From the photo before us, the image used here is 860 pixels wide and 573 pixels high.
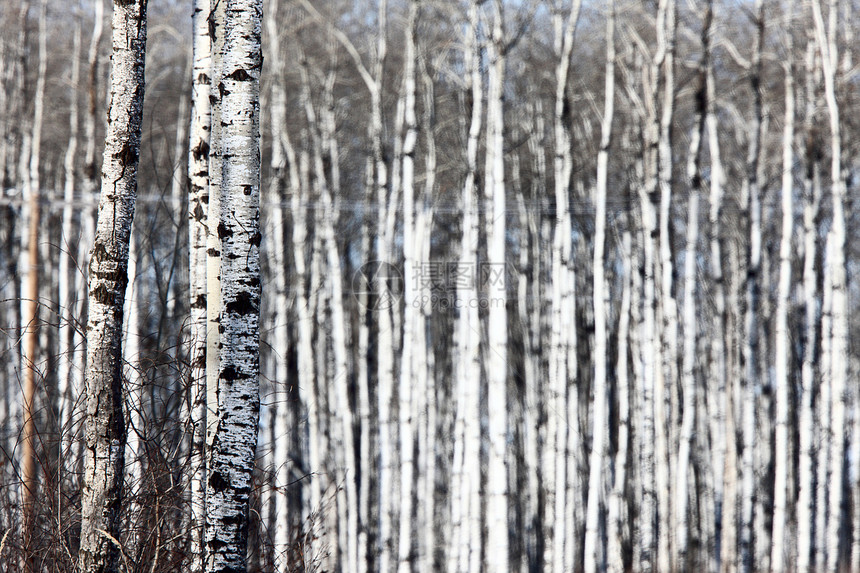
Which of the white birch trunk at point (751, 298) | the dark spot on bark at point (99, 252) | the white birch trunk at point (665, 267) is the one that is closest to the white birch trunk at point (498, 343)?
the white birch trunk at point (665, 267)

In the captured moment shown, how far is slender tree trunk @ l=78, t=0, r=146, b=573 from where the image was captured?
2.87 metres

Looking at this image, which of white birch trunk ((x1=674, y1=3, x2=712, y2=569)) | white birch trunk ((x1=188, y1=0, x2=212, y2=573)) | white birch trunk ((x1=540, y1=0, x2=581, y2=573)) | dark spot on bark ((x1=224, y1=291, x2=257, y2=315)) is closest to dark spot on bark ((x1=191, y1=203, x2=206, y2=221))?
white birch trunk ((x1=188, y1=0, x2=212, y2=573))

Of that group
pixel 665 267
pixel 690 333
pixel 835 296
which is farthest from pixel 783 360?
pixel 665 267

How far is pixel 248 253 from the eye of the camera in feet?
9.14

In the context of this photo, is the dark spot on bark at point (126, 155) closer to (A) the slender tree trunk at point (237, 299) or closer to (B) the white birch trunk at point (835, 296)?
(A) the slender tree trunk at point (237, 299)

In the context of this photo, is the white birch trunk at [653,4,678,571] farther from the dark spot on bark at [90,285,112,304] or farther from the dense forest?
the dark spot on bark at [90,285,112,304]

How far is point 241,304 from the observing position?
9.08 feet

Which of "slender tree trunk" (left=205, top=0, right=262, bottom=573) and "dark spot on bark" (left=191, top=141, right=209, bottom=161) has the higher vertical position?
"dark spot on bark" (left=191, top=141, right=209, bottom=161)

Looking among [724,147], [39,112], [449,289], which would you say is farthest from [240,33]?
[724,147]

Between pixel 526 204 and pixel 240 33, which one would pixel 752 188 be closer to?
pixel 526 204

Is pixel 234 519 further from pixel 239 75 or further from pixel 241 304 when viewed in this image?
pixel 239 75

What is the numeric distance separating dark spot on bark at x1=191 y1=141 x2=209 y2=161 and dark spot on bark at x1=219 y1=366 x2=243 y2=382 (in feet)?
5.90

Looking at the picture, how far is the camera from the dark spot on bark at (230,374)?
2740mm

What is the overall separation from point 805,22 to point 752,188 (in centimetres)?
229
